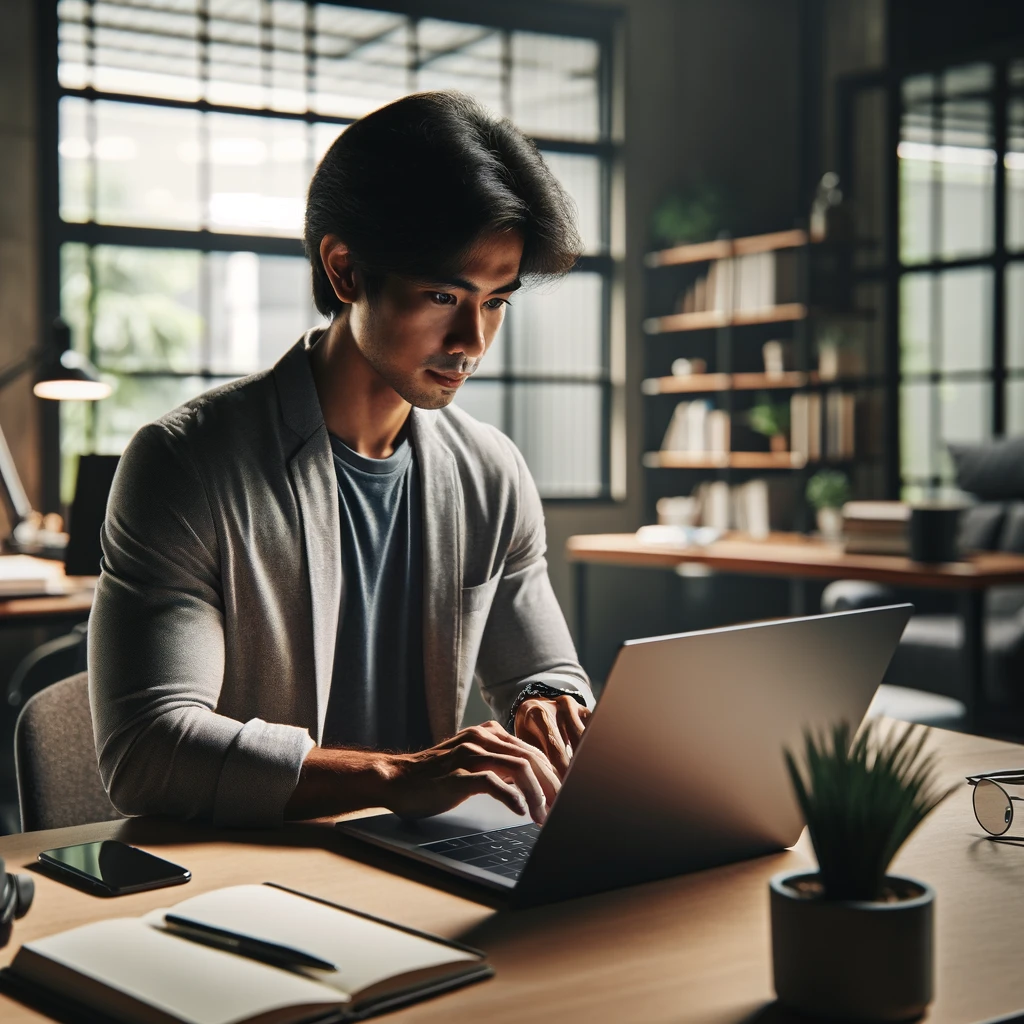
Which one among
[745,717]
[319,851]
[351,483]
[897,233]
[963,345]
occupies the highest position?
[897,233]

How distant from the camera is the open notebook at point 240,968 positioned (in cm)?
72

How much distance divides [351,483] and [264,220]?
15.7 ft

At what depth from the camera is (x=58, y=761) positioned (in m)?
1.44

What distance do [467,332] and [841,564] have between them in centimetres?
298

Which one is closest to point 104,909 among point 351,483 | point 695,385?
point 351,483

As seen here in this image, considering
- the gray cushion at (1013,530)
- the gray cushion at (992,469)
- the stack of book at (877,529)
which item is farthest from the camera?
the gray cushion at (992,469)

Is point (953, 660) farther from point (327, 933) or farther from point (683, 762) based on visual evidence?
point (327, 933)

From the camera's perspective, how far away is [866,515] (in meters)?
4.32

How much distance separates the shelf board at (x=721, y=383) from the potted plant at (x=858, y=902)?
5444 mm

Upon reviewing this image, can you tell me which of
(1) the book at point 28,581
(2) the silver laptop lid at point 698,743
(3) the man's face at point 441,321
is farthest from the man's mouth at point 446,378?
(1) the book at point 28,581

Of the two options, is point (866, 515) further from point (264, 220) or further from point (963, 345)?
point (264, 220)

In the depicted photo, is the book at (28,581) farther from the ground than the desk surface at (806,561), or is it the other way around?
the book at (28,581)

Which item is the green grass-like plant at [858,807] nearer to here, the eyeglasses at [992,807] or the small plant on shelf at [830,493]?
the eyeglasses at [992,807]

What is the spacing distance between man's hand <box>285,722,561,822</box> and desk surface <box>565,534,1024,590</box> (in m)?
2.95
